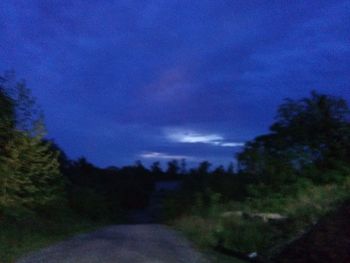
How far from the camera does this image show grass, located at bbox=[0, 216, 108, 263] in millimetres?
17891

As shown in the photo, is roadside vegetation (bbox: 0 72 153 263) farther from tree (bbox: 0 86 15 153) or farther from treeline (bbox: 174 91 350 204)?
treeline (bbox: 174 91 350 204)

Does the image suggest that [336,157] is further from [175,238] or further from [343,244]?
[343,244]

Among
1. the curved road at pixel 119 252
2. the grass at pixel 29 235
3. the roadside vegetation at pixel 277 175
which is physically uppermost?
the roadside vegetation at pixel 277 175

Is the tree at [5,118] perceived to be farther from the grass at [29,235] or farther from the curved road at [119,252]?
the curved road at [119,252]

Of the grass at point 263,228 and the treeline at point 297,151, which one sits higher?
the treeline at point 297,151

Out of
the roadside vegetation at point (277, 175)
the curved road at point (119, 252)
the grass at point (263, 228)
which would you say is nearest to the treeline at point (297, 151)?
the roadside vegetation at point (277, 175)

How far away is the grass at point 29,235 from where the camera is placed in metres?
17.9

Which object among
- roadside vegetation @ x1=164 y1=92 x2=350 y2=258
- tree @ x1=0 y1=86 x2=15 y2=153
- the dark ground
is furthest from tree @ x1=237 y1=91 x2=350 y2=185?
the dark ground

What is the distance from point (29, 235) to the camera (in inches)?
870

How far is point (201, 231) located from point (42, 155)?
657 cm

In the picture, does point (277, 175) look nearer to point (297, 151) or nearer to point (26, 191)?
point (297, 151)

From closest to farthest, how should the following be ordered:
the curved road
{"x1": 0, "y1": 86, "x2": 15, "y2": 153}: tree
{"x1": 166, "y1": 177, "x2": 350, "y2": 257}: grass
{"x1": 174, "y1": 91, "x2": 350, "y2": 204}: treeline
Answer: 1. the curved road
2. {"x1": 166, "y1": 177, "x2": 350, "y2": 257}: grass
3. {"x1": 0, "y1": 86, "x2": 15, "y2": 153}: tree
4. {"x1": 174, "y1": 91, "x2": 350, "y2": 204}: treeline

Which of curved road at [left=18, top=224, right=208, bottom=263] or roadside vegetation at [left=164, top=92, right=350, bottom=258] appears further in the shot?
roadside vegetation at [left=164, top=92, right=350, bottom=258]

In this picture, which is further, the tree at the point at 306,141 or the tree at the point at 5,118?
the tree at the point at 306,141
